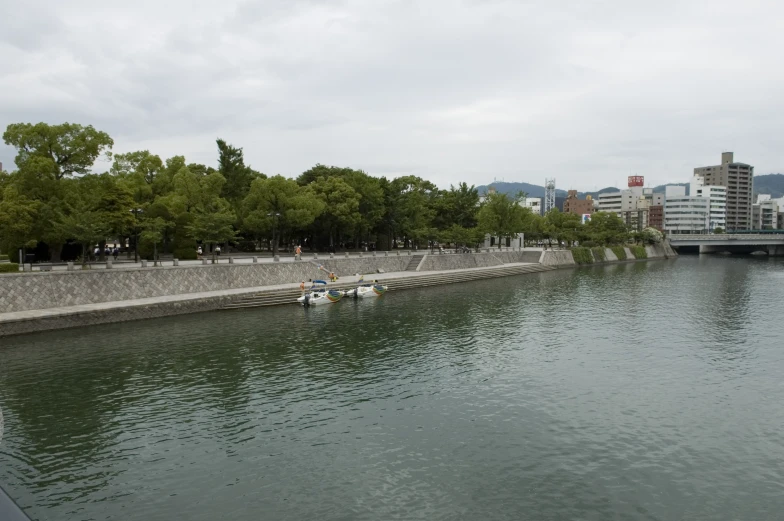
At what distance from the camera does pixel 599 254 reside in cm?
11319

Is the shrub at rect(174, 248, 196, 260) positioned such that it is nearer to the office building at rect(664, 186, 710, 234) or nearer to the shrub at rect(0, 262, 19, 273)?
the shrub at rect(0, 262, 19, 273)

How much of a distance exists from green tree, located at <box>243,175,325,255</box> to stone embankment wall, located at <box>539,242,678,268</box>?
155 feet

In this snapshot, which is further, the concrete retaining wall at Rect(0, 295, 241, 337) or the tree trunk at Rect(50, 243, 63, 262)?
the tree trunk at Rect(50, 243, 63, 262)

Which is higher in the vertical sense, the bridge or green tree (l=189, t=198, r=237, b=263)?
green tree (l=189, t=198, r=237, b=263)

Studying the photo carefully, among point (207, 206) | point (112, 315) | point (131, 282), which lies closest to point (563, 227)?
point (207, 206)

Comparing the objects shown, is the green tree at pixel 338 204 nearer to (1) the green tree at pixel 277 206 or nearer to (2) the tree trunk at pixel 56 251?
(1) the green tree at pixel 277 206

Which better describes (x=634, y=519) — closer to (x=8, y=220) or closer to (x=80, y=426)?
(x=80, y=426)

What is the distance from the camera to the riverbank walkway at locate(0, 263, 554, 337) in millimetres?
33625

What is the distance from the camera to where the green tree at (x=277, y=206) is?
6712cm

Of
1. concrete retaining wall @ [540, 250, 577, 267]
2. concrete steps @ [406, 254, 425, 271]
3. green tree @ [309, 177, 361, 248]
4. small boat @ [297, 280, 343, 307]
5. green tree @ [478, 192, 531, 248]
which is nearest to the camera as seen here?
small boat @ [297, 280, 343, 307]

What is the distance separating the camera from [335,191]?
2923 inches

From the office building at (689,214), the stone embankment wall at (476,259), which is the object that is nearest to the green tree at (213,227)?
the stone embankment wall at (476,259)

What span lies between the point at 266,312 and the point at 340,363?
17.5 metres

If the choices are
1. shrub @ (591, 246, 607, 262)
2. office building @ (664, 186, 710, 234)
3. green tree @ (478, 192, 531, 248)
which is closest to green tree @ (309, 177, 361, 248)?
green tree @ (478, 192, 531, 248)
